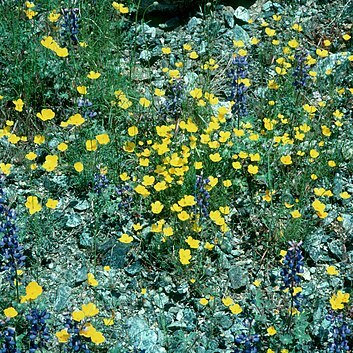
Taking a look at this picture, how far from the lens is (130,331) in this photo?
421 centimetres

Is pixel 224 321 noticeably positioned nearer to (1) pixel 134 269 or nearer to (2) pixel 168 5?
(1) pixel 134 269

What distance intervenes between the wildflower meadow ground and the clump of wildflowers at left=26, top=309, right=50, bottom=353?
1 cm

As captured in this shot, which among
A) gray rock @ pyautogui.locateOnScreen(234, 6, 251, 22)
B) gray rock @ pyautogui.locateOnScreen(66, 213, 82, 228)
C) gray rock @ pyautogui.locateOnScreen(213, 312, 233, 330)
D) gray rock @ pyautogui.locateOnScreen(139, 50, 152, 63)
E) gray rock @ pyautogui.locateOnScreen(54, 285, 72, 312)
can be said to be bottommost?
gray rock @ pyautogui.locateOnScreen(213, 312, 233, 330)

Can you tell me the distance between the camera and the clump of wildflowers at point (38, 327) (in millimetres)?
3838

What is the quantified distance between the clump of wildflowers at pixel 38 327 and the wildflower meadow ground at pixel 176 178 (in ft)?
0.04

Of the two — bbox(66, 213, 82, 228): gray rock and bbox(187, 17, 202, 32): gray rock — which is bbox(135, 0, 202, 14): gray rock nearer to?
bbox(187, 17, 202, 32): gray rock

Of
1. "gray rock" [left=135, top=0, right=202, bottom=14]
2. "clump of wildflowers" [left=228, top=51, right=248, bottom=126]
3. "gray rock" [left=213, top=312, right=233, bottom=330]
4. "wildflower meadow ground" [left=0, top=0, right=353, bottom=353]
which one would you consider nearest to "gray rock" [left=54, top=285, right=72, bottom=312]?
"wildflower meadow ground" [left=0, top=0, right=353, bottom=353]

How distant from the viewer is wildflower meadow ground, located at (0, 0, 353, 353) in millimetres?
4203

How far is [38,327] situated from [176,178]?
1615 millimetres

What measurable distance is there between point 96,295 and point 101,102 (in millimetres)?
1887

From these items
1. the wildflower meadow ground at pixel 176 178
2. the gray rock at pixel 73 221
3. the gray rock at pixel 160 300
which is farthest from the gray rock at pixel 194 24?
the gray rock at pixel 160 300

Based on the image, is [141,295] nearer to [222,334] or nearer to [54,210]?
[222,334]

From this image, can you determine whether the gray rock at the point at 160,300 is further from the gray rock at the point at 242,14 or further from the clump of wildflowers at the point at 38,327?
the gray rock at the point at 242,14

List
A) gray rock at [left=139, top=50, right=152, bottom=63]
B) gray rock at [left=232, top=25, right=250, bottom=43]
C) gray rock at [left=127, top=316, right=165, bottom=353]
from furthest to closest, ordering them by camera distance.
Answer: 1. gray rock at [left=232, top=25, right=250, bottom=43]
2. gray rock at [left=139, top=50, right=152, bottom=63]
3. gray rock at [left=127, top=316, right=165, bottom=353]
